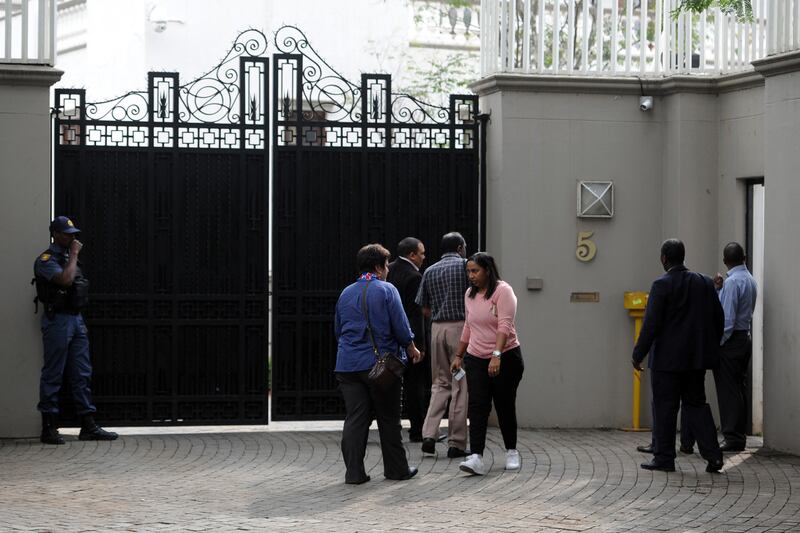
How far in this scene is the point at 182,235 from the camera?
42.8 feet

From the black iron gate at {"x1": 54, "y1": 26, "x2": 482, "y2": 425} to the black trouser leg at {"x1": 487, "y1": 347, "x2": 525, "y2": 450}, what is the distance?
284cm

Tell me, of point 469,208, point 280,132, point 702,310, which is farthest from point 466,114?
point 702,310

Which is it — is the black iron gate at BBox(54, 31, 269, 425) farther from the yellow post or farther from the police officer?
the yellow post

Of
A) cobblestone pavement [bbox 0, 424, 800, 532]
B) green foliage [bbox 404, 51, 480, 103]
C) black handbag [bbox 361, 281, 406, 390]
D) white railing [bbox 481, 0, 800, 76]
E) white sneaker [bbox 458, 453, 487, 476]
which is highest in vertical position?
green foliage [bbox 404, 51, 480, 103]

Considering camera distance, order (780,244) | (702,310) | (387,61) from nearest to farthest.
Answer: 1. (702,310)
2. (780,244)
3. (387,61)

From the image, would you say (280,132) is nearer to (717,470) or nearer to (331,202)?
(331,202)

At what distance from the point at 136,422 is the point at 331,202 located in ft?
9.23

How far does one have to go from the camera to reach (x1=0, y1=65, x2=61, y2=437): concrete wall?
41.1 feet

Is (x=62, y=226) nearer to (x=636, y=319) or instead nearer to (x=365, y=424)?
(x=365, y=424)

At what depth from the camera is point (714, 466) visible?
35.4 feet

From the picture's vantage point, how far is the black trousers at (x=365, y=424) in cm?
1030

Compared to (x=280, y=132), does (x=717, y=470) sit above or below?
below

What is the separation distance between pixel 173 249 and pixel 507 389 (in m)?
3.91

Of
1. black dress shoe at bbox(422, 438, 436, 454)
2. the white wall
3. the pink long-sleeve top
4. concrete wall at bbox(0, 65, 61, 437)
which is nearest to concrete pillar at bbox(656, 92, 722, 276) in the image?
the pink long-sleeve top
